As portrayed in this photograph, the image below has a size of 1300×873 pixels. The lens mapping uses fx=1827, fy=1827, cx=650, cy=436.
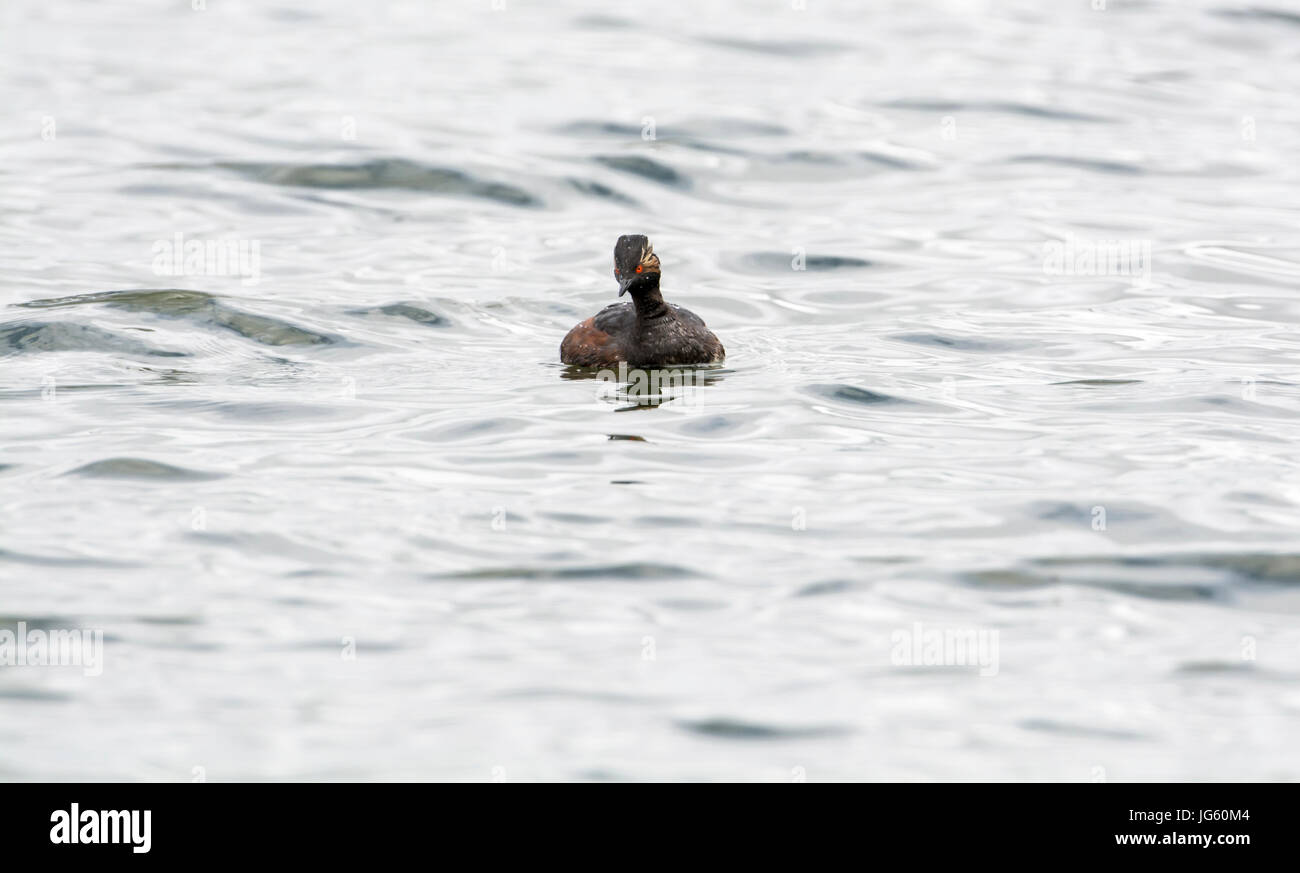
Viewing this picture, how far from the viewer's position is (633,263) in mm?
13578

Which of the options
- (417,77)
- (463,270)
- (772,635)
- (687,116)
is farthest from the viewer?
(417,77)

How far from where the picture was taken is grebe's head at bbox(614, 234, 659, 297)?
1359 centimetres

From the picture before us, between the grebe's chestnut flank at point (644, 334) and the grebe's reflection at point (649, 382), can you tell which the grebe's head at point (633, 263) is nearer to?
the grebe's chestnut flank at point (644, 334)

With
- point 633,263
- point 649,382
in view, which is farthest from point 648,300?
point 649,382

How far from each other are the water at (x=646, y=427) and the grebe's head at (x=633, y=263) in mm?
937

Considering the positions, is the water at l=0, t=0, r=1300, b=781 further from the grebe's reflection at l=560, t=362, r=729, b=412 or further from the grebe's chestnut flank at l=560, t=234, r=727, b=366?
the grebe's chestnut flank at l=560, t=234, r=727, b=366

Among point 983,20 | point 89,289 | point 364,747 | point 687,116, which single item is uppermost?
point 983,20

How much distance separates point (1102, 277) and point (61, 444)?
34.3ft

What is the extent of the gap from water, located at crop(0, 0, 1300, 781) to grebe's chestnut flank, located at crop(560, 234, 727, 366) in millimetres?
398

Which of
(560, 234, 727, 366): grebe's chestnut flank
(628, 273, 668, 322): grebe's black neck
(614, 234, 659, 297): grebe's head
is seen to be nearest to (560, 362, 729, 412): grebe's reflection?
(560, 234, 727, 366): grebe's chestnut flank

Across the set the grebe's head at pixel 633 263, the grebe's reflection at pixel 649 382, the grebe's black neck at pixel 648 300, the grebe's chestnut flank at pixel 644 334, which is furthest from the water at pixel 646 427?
the grebe's head at pixel 633 263

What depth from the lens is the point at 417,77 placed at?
26672 mm

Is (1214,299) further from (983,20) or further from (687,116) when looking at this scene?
(983,20)
